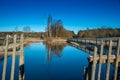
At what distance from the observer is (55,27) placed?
3620 inches

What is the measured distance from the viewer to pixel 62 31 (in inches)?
3674

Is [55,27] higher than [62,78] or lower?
higher

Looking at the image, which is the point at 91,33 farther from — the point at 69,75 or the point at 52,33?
the point at 69,75

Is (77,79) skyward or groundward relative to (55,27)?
groundward

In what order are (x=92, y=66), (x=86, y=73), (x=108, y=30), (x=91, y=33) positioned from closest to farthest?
1. (x=92, y=66)
2. (x=86, y=73)
3. (x=108, y=30)
4. (x=91, y=33)

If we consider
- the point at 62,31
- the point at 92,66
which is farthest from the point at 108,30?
the point at 92,66

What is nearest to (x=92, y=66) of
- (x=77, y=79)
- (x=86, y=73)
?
(x=86, y=73)

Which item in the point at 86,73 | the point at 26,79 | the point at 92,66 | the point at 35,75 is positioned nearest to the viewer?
the point at 92,66

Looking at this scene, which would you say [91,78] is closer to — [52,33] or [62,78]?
[62,78]

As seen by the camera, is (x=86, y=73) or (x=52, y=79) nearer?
(x=86, y=73)

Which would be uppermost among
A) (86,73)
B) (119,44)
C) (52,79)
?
(119,44)


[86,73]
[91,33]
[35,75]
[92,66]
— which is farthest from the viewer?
[91,33]

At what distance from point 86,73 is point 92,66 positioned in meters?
1.16

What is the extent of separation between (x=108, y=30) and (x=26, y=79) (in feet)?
273
